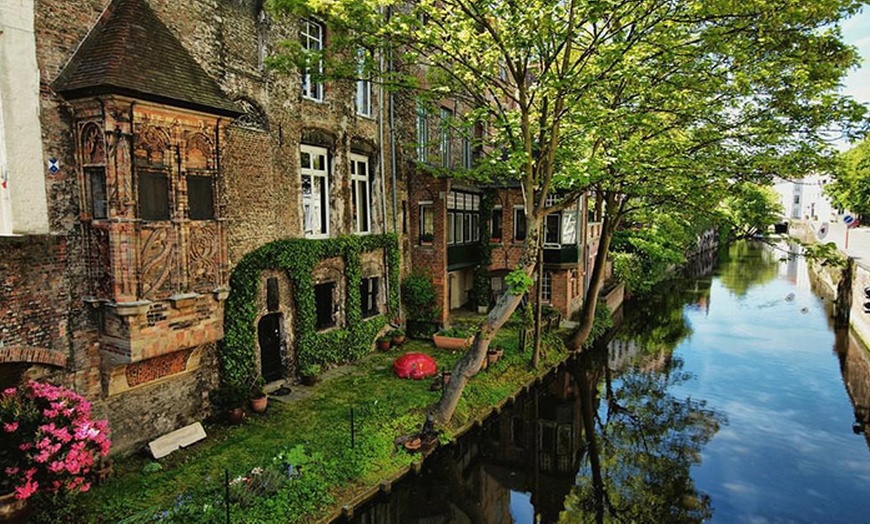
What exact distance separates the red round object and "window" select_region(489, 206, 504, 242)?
951 centimetres

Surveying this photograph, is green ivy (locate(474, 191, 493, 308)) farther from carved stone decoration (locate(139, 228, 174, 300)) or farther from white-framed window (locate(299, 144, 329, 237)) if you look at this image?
carved stone decoration (locate(139, 228, 174, 300))

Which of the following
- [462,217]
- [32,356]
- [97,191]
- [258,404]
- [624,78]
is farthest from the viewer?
[462,217]

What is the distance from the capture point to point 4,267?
7.66 meters

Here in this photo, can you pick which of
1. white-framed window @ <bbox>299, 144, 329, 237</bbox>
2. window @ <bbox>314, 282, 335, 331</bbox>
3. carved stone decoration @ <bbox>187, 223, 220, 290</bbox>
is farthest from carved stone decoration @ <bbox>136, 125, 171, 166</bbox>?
window @ <bbox>314, 282, 335, 331</bbox>

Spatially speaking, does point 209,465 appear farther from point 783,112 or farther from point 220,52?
point 783,112

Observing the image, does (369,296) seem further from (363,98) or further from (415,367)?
(363,98)

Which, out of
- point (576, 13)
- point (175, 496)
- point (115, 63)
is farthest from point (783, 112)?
point (175, 496)

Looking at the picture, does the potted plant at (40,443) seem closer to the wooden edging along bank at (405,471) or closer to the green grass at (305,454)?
the green grass at (305,454)

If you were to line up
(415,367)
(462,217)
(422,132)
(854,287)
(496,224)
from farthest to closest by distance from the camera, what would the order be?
(854,287) → (496,224) → (462,217) → (422,132) → (415,367)

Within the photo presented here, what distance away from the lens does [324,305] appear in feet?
49.9

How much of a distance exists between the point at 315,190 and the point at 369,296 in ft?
14.6

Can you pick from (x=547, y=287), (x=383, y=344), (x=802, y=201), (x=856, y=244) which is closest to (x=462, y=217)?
(x=547, y=287)

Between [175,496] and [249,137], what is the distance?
8.09 metres

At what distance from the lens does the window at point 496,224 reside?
2270 centimetres
